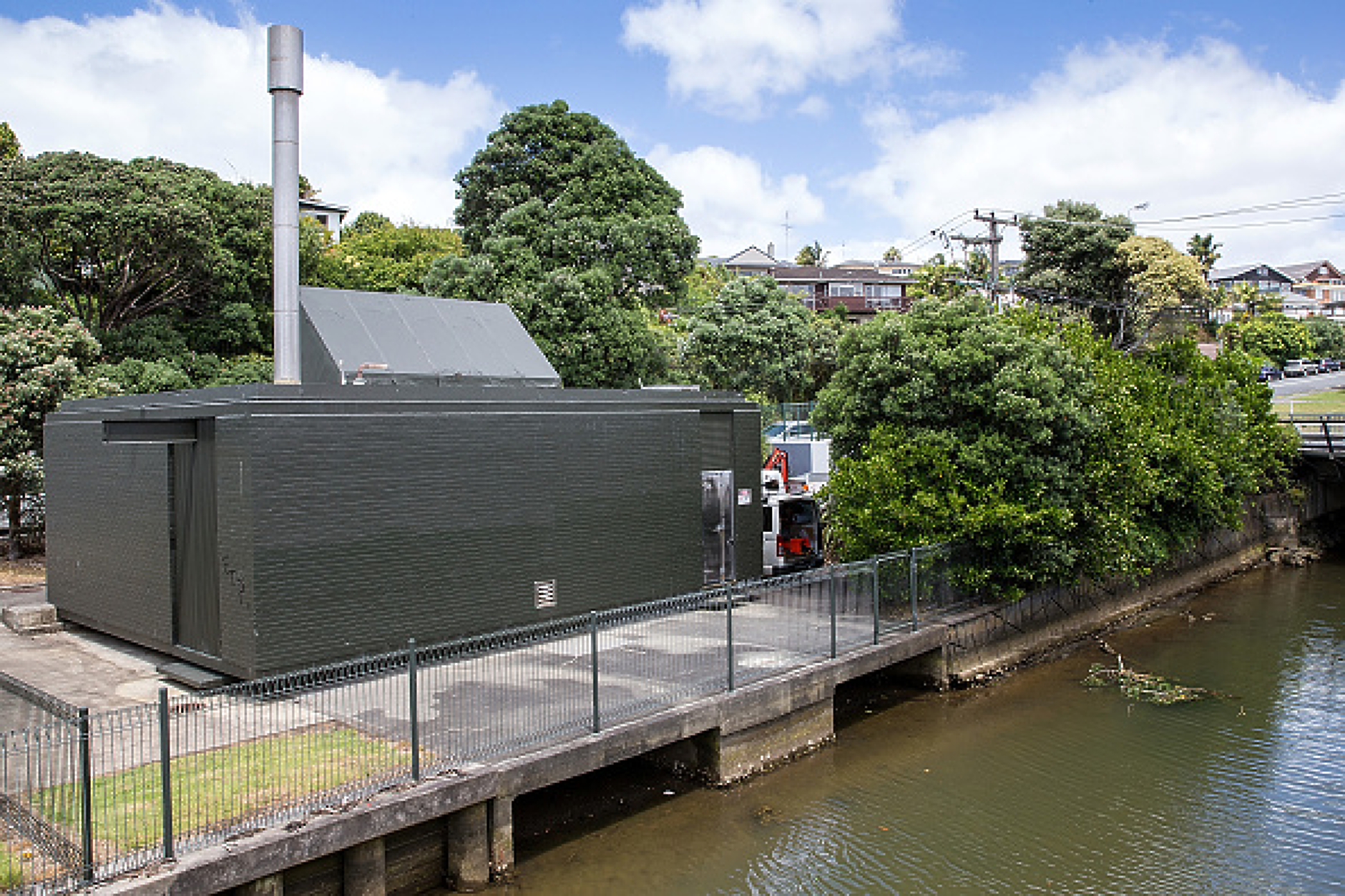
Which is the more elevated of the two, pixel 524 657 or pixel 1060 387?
pixel 1060 387

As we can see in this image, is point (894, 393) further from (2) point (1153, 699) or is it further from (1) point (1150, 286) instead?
(1) point (1150, 286)

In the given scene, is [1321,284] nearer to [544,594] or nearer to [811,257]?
[811,257]

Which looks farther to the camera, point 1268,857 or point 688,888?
point 1268,857

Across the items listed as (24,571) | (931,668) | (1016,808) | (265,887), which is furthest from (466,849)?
(24,571)

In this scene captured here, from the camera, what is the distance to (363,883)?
9.53 m

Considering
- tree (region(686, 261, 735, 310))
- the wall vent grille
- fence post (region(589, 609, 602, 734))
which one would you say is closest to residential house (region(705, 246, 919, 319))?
tree (region(686, 261, 735, 310))

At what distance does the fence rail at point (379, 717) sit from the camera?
8.30m

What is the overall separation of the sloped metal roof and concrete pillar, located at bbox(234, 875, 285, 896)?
1000 cm

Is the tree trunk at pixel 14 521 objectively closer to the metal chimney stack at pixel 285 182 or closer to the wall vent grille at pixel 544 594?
the metal chimney stack at pixel 285 182

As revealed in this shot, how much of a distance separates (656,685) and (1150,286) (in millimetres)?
47220

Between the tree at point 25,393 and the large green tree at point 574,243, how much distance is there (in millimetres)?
12397

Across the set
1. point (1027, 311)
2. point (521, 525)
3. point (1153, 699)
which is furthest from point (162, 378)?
point (1153, 699)

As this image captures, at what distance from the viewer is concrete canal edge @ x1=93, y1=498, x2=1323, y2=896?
857 centimetres

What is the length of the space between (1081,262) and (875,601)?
44777 millimetres
